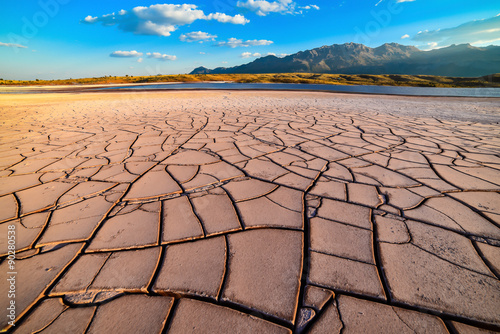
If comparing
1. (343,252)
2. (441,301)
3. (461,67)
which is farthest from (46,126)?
(461,67)

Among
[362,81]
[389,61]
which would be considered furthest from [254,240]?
[389,61]

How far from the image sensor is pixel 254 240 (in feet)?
3.79

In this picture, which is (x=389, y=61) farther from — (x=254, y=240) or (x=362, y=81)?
(x=254, y=240)

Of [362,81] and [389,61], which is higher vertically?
[389,61]

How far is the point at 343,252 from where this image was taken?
107cm

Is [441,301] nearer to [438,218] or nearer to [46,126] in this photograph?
[438,218]

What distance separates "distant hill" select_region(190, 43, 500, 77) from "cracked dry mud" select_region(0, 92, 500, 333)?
111 m

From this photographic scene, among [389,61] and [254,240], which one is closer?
[254,240]

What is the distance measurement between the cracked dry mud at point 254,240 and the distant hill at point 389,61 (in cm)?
11132

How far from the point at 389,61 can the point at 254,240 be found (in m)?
165

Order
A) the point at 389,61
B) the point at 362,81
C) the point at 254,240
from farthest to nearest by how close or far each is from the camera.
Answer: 1. the point at 389,61
2. the point at 362,81
3. the point at 254,240

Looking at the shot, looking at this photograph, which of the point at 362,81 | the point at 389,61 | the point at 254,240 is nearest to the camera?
the point at 254,240

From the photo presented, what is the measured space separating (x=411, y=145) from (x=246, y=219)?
8.29 feet

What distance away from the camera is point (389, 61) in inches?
5007
